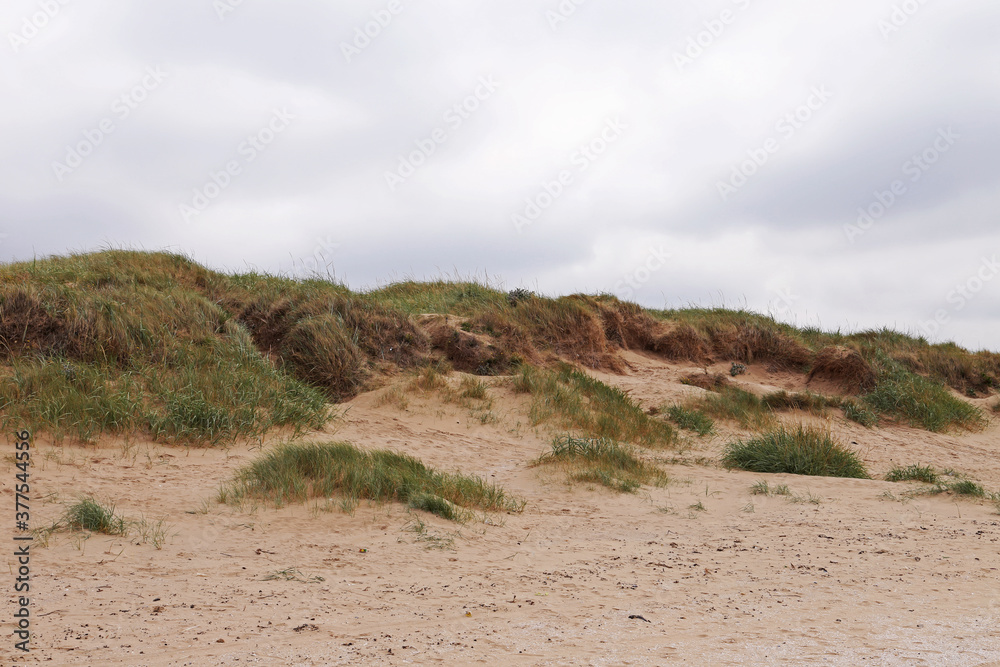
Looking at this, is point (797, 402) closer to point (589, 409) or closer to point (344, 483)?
point (589, 409)

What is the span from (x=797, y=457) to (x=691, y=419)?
215cm

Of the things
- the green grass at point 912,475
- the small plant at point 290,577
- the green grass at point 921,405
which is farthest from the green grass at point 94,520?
the green grass at point 921,405

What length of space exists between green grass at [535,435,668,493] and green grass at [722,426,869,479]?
1232mm

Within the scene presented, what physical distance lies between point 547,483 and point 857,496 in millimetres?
2893

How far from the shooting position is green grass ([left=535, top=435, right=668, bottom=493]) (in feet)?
23.0

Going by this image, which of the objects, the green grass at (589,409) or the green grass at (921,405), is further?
the green grass at (921,405)

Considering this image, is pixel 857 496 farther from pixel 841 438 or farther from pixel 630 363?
pixel 630 363

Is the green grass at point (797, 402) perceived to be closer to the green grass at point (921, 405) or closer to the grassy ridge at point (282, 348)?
the grassy ridge at point (282, 348)

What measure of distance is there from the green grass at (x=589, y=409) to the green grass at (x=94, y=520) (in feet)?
17.6

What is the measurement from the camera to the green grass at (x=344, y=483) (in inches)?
227

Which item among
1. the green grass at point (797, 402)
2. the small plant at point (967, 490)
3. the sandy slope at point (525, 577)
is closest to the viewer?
the sandy slope at point (525, 577)

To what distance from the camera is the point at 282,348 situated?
1021cm

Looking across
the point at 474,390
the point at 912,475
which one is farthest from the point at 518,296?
the point at 912,475

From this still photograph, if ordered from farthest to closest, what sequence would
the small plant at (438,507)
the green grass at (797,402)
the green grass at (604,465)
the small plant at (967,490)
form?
1. the green grass at (797,402)
2. the green grass at (604,465)
3. the small plant at (967,490)
4. the small plant at (438,507)
